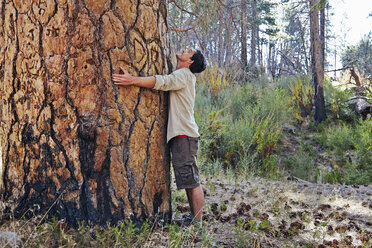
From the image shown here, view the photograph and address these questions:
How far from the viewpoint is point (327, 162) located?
8.52 metres

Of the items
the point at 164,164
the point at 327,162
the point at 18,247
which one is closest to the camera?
the point at 18,247

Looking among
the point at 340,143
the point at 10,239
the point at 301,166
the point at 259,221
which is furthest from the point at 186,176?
the point at 340,143

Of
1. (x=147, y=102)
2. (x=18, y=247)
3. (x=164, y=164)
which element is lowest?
(x=18, y=247)

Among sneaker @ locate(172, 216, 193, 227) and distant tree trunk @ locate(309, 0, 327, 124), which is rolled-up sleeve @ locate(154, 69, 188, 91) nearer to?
sneaker @ locate(172, 216, 193, 227)

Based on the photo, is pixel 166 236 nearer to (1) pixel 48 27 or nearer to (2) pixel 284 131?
(1) pixel 48 27

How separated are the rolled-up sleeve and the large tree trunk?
154 mm

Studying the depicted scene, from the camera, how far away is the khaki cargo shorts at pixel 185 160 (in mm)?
3145

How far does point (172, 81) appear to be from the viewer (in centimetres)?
299

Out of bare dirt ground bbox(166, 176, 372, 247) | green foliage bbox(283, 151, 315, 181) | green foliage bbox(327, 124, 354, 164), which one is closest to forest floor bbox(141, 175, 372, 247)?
bare dirt ground bbox(166, 176, 372, 247)

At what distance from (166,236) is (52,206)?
0.94 meters

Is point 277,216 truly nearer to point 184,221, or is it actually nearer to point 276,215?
point 276,215

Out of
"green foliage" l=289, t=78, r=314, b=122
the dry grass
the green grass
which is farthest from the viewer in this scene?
"green foliage" l=289, t=78, r=314, b=122

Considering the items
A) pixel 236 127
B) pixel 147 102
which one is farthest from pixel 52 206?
pixel 236 127

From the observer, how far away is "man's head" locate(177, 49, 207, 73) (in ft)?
11.0
